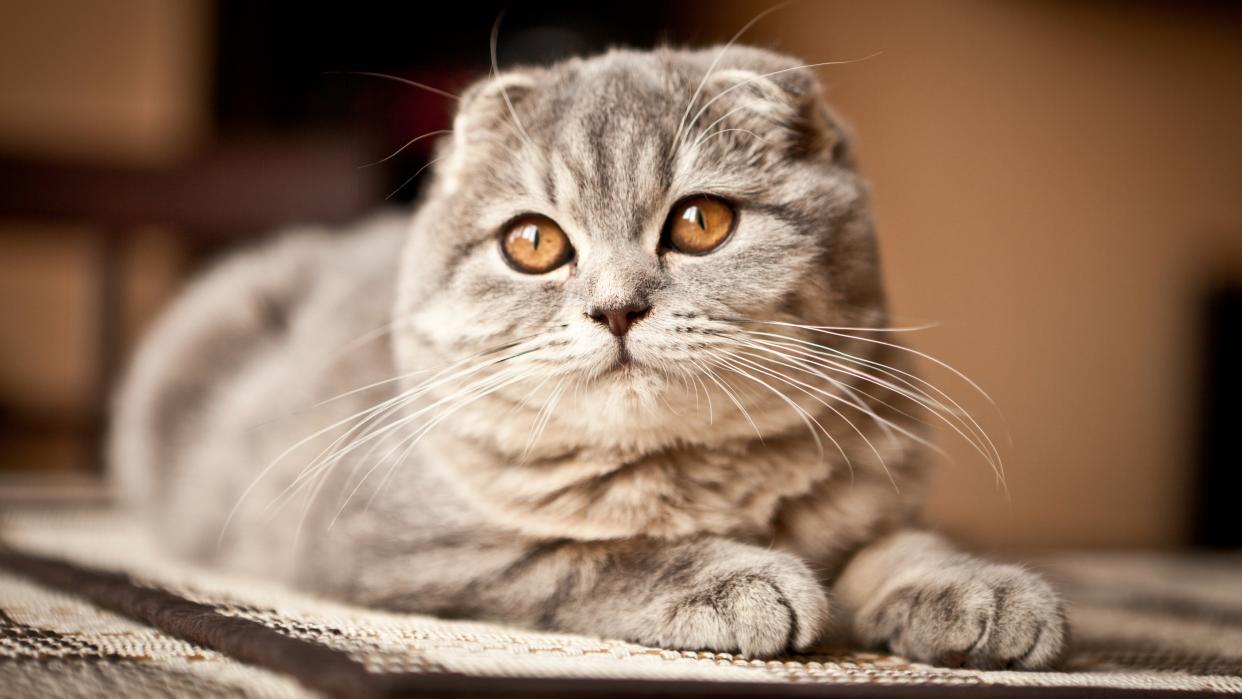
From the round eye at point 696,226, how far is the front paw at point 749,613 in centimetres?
34

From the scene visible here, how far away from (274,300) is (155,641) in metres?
1.19

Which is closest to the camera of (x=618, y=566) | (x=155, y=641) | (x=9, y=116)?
(x=155, y=641)

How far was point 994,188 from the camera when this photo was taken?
4055 mm

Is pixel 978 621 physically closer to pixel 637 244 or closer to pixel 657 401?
pixel 657 401

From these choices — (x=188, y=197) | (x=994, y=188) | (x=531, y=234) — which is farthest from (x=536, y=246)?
(x=994, y=188)

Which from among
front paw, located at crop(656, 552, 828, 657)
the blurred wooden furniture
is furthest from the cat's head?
the blurred wooden furniture

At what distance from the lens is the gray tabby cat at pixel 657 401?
104cm

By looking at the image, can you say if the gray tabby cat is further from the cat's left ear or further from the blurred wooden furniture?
the blurred wooden furniture

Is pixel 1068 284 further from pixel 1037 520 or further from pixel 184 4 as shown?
pixel 184 4

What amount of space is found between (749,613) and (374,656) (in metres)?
0.35

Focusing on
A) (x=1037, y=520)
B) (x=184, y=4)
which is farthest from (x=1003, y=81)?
(x=184, y=4)

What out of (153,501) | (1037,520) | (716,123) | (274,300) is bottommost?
(1037,520)

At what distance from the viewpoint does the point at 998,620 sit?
3.18ft

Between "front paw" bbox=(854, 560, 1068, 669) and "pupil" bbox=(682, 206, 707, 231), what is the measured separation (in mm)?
430
